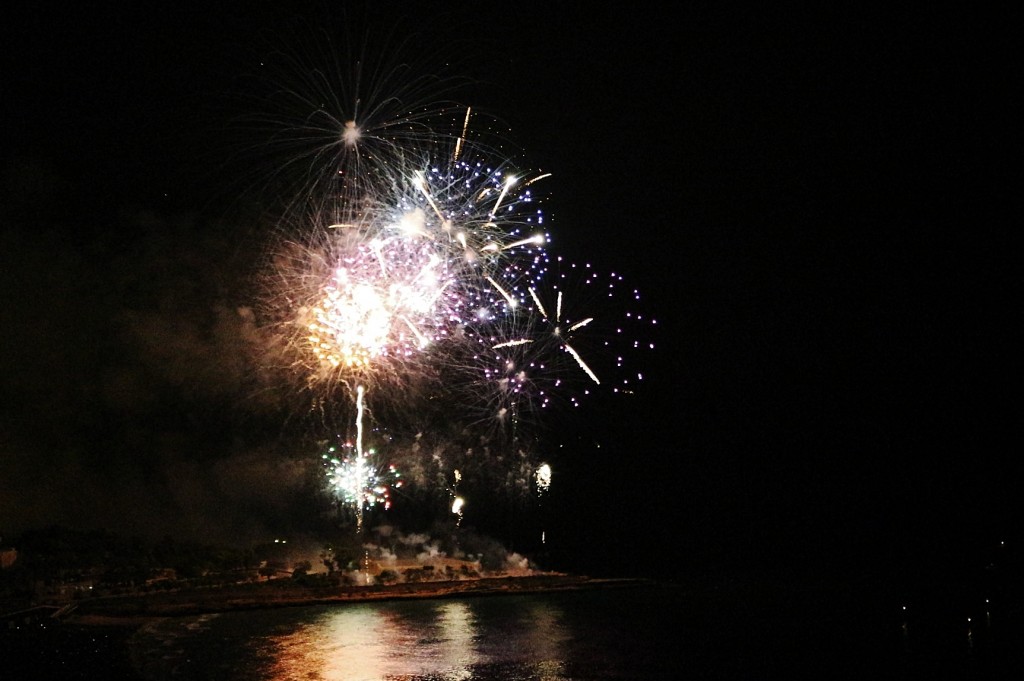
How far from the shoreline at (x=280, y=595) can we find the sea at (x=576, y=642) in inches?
17.8

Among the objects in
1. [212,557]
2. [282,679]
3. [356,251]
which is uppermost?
[356,251]

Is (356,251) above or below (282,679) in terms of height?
above

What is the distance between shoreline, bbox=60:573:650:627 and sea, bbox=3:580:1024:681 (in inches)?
17.8

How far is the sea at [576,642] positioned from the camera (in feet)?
30.7

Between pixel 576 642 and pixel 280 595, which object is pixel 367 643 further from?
pixel 280 595

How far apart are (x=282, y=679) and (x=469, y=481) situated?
12165 millimetres

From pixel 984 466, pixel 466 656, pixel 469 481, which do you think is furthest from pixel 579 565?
pixel 984 466

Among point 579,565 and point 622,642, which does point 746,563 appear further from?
point 622,642

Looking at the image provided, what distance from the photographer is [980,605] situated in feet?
45.4

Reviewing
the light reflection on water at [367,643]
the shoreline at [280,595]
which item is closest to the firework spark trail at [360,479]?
the shoreline at [280,595]

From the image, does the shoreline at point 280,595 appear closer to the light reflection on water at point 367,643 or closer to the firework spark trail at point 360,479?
the light reflection on water at point 367,643

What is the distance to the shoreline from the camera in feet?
44.4

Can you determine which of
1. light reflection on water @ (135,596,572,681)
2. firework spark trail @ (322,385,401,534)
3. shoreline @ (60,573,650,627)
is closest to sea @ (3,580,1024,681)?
light reflection on water @ (135,596,572,681)

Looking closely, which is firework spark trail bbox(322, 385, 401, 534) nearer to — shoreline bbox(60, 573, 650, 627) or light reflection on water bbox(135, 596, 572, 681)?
shoreline bbox(60, 573, 650, 627)
